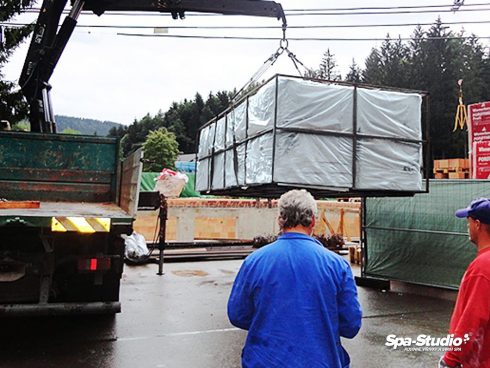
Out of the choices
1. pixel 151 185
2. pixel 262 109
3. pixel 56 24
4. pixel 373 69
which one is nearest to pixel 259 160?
pixel 262 109

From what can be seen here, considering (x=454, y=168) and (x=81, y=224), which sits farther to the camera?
(x=454, y=168)

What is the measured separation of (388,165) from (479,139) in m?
9.18

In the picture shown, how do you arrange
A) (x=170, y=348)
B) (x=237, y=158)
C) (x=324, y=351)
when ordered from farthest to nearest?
(x=237, y=158), (x=170, y=348), (x=324, y=351)

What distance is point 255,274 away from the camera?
2393 millimetres

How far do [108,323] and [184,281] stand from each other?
11.2 feet

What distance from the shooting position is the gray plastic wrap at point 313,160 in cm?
557

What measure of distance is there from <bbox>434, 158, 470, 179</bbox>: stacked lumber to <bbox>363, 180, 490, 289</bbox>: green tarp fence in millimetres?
7991

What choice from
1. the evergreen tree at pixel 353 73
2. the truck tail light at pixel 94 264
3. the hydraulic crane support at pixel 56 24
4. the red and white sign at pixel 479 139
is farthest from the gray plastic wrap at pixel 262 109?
the evergreen tree at pixel 353 73

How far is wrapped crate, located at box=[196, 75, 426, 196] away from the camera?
5.61 metres

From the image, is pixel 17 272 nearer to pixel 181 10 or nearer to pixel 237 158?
pixel 237 158

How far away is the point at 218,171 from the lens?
805 centimetres

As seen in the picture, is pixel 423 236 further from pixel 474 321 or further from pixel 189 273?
pixel 474 321

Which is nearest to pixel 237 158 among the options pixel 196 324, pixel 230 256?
pixel 196 324

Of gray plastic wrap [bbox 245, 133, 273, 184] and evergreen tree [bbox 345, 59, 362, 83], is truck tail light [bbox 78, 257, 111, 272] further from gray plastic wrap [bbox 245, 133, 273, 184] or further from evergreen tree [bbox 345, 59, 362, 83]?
evergreen tree [bbox 345, 59, 362, 83]
